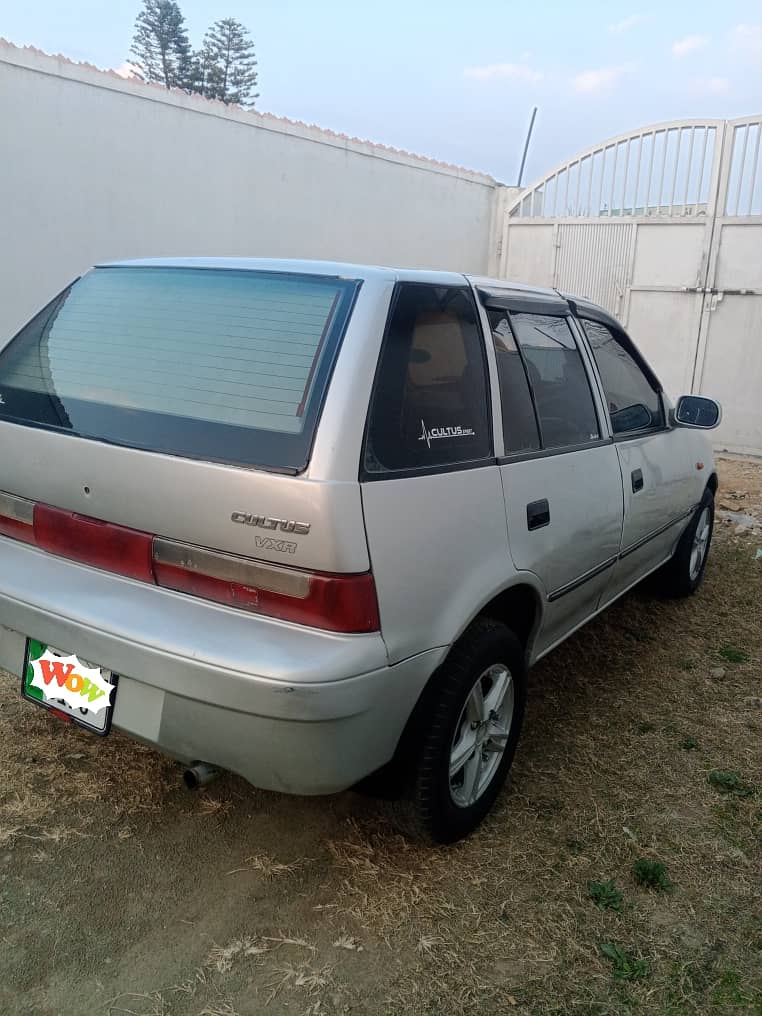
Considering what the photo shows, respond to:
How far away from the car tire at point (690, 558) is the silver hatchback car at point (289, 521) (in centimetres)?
206

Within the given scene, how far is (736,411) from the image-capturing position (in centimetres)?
1062

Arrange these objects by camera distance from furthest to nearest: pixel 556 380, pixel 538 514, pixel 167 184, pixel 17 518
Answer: pixel 167 184 → pixel 556 380 → pixel 538 514 → pixel 17 518

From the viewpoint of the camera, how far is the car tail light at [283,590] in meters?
2.03

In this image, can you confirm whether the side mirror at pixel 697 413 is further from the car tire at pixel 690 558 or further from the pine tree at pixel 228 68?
the pine tree at pixel 228 68

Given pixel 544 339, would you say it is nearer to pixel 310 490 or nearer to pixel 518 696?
pixel 518 696

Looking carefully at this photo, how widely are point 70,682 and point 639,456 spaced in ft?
8.35

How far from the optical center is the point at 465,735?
2590 mm

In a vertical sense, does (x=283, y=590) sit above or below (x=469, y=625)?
above

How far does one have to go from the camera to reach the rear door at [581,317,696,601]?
3619 millimetres

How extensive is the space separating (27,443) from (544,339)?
6.03ft

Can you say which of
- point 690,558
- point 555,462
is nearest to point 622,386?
point 555,462

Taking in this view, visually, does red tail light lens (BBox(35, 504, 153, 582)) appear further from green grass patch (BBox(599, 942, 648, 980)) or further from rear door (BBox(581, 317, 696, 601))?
rear door (BBox(581, 317, 696, 601))

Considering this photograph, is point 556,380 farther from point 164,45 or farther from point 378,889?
point 164,45

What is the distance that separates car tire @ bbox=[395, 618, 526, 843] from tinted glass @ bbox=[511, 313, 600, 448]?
82 cm
